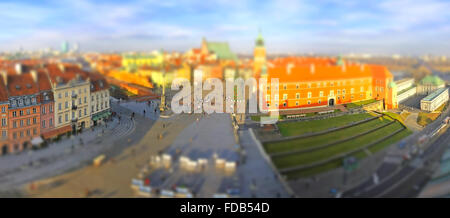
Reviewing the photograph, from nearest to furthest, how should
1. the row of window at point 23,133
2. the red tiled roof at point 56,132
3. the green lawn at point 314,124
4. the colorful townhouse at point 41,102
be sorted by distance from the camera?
the colorful townhouse at point 41,102
the row of window at point 23,133
the red tiled roof at point 56,132
the green lawn at point 314,124

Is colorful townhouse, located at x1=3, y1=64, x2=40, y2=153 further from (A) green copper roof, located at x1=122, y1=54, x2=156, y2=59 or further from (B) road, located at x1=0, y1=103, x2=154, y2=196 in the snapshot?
(A) green copper roof, located at x1=122, y1=54, x2=156, y2=59

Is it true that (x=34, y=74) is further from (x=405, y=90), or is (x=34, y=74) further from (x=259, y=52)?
(x=405, y=90)

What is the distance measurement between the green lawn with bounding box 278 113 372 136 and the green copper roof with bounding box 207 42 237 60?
15553 mm

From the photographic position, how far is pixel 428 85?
3030 cm

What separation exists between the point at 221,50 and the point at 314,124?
17.8 m

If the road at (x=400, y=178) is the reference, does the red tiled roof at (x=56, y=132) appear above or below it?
above

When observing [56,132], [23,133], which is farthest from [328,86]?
[23,133]

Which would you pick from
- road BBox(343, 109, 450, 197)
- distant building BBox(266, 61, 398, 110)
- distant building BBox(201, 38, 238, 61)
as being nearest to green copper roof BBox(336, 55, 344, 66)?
distant building BBox(266, 61, 398, 110)

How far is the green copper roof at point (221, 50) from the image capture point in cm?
3161

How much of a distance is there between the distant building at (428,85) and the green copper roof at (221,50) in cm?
1632

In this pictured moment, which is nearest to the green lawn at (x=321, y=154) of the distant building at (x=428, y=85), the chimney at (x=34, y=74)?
the chimney at (x=34, y=74)

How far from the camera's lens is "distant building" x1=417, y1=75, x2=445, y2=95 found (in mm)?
→ 29094

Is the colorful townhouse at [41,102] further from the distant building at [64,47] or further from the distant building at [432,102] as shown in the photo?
the distant building at [432,102]
